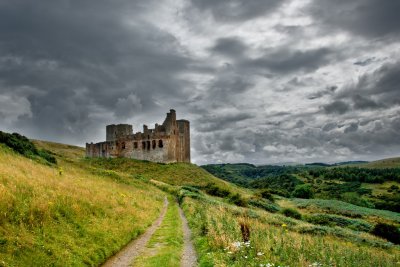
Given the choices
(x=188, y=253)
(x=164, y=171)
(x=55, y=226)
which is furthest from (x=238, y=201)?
(x=55, y=226)

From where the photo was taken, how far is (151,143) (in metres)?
89.8

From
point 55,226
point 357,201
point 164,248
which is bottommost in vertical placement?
point 357,201

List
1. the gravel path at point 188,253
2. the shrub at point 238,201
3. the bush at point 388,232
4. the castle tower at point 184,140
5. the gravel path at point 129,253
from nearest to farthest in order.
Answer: the gravel path at point 129,253 → the gravel path at point 188,253 → the bush at point 388,232 → the shrub at point 238,201 → the castle tower at point 184,140

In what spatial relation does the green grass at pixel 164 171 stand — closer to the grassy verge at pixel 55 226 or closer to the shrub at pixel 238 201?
the shrub at pixel 238 201

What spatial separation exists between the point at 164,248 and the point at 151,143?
242 ft

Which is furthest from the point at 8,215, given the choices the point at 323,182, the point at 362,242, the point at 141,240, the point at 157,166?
the point at 323,182

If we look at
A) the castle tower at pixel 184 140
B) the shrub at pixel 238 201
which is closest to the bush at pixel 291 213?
the shrub at pixel 238 201

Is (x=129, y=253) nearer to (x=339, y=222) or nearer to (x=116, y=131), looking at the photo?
(x=339, y=222)

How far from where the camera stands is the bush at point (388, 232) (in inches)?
1434

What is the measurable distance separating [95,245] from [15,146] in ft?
102

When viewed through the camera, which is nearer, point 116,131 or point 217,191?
point 217,191

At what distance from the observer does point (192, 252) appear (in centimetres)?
1630

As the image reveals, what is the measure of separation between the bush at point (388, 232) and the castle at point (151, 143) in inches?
2190

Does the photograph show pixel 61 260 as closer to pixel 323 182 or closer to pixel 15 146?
pixel 15 146
